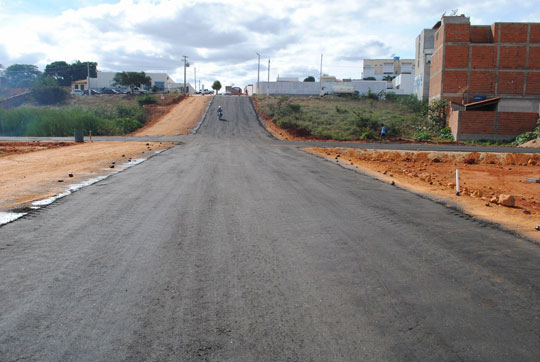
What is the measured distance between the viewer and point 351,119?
47281 millimetres

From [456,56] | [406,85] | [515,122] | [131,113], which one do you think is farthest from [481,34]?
[131,113]

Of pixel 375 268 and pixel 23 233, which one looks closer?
pixel 375 268

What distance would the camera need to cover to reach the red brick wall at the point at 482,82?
144 feet

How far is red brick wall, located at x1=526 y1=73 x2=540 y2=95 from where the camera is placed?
143 ft

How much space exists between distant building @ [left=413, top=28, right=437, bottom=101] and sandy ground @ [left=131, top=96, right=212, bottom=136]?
99.3 ft

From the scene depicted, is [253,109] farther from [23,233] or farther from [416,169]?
[23,233]

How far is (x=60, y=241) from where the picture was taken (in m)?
5.91

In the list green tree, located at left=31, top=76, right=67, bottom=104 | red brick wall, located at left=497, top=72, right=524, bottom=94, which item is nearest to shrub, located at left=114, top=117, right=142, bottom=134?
green tree, located at left=31, top=76, right=67, bottom=104

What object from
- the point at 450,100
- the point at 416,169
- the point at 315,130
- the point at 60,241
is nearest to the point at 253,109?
the point at 315,130

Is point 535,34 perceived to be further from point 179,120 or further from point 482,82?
point 179,120

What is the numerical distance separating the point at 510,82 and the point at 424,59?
16.0m

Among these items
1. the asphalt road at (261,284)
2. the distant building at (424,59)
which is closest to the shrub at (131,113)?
the distant building at (424,59)

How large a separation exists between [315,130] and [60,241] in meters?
35.6

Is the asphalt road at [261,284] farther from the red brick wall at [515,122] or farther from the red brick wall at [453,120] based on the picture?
the red brick wall at [515,122]
